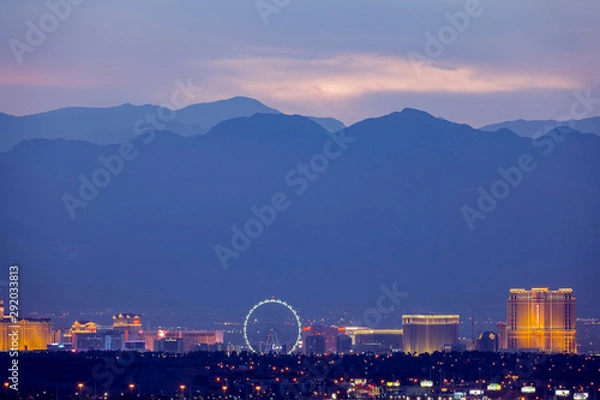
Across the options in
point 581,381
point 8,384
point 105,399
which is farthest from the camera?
point 581,381

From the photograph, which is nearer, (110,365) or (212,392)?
(212,392)

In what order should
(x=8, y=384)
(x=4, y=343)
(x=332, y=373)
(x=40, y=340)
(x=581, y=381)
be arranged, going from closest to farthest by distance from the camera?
(x=8, y=384) < (x=581, y=381) < (x=332, y=373) < (x=4, y=343) < (x=40, y=340)

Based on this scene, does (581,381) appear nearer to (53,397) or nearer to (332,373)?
(332,373)

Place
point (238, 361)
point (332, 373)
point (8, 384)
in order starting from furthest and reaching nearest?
point (238, 361) < point (332, 373) < point (8, 384)

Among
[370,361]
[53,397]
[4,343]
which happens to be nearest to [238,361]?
[370,361]

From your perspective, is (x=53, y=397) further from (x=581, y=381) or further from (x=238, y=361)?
(x=238, y=361)

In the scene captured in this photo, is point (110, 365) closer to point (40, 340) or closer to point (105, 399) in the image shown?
point (105, 399)

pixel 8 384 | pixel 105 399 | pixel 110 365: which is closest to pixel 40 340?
pixel 110 365

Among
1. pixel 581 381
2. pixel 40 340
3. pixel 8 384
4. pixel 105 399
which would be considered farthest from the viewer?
pixel 40 340

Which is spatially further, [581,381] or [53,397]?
[581,381]
